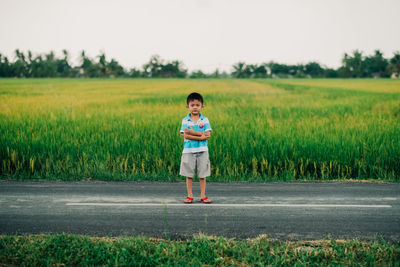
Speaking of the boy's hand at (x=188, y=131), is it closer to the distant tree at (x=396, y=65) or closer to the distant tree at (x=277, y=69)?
the distant tree at (x=396, y=65)

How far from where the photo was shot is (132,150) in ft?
28.3

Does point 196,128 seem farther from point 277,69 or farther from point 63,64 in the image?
point 277,69

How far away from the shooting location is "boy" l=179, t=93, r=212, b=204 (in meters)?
5.13

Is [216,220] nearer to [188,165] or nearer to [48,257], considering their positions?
[188,165]

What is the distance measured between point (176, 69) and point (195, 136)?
5463 inches

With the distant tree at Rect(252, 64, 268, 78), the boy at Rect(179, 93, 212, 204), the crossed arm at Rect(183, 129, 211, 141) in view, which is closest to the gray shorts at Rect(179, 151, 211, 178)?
the boy at Rect(179, 93, 212, 204)

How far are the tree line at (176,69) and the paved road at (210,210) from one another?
113516 millimetres

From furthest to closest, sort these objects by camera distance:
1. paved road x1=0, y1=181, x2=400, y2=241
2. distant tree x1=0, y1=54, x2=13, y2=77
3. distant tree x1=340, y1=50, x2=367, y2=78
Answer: distant tree x1=340, y1=50, x2=367, y2=78 → distant tree x1=0, y1=54, x2=13, y2=77 → paved road x1=0, y1=181, x2=400, y2=241

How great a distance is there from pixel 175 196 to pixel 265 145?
10.4 feet

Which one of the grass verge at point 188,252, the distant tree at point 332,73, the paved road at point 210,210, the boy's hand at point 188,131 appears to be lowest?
the paved road at point 210,210

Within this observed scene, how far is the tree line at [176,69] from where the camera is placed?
114750 millimetres

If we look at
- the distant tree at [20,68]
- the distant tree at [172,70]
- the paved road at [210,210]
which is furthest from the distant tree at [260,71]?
the paved road at [210,210]

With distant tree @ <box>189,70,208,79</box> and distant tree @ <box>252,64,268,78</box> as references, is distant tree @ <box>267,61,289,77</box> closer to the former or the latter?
distant tree @ <box>252,64,268,78</box>

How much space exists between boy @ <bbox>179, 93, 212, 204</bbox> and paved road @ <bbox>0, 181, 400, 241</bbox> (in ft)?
1.88
